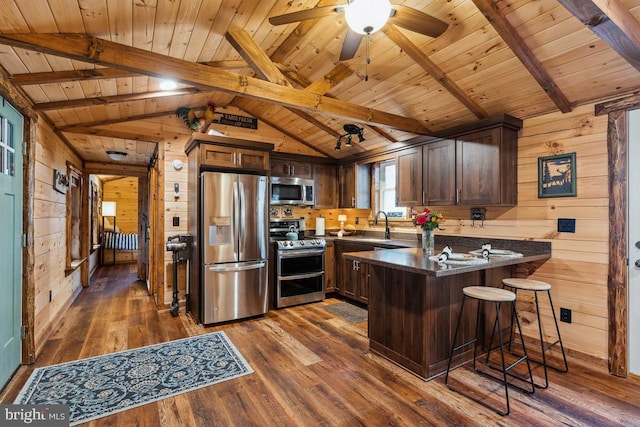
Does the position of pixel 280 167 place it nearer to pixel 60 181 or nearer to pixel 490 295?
pixel 60 181

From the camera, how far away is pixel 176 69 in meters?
2.19

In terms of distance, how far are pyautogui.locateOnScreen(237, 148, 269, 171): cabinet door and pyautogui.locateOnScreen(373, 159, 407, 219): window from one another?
1.92 m

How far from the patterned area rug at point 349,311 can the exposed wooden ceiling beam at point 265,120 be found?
2532 millimetres

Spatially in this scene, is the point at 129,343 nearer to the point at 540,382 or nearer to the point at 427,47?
the point at 540,382

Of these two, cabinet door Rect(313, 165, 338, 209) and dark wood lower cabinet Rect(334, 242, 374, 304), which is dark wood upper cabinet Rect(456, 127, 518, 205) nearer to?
dark wood lower cabinet Rect(334, 242, 374, 304)

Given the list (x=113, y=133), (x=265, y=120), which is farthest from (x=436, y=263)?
(x=113, y=133)

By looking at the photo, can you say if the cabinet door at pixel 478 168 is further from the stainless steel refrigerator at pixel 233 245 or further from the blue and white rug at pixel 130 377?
the blue and white rug at pixel 130 377

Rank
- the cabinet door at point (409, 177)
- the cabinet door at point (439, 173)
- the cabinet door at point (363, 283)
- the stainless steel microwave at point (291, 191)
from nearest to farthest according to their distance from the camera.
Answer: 1. the cabinet door at point (439, 173)
2. the cabinet door at point (409, 177)
3. the cabinet door at point (363, 283)
4. the stainless steel microwave at point (291, 191)

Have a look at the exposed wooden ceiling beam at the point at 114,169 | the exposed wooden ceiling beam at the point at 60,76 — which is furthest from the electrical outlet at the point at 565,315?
the exposed wooden ceiling beam at the point at 114,169

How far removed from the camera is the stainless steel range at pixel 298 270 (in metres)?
4.43

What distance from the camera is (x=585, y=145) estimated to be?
9.25 ft

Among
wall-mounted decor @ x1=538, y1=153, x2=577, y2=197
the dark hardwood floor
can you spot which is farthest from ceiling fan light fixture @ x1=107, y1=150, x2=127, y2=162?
wall-mounted decor @ x1=538, y1=153, x2=577, y2=197

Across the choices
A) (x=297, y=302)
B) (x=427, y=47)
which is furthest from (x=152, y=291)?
(x=427, y=47)

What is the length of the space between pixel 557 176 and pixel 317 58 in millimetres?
2625
